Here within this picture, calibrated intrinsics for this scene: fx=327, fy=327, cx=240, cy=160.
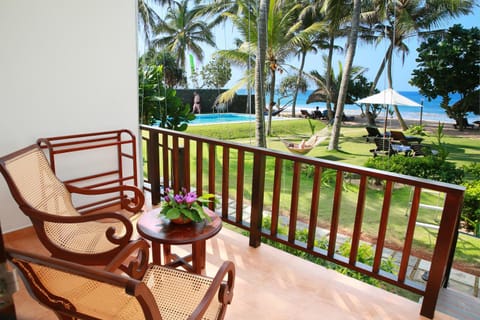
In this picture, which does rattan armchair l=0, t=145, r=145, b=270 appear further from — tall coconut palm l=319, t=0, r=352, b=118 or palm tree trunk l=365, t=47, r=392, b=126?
tall coconut palm l=319, t=0, r=352, b=118

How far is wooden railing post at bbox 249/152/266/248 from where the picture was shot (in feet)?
8.93

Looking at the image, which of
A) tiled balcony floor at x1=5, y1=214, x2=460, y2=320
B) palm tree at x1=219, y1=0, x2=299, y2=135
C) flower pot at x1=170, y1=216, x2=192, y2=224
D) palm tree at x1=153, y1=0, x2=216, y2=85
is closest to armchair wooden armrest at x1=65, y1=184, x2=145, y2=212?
flower pot at x1=170, y1=216, x2=192, y2=224

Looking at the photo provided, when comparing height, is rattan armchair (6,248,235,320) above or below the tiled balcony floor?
above

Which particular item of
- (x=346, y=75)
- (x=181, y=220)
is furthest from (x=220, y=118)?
(x=181, y=220)

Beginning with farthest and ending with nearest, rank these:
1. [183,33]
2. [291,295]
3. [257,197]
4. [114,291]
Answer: [183,33], [257,197], [291,295], [114,291]

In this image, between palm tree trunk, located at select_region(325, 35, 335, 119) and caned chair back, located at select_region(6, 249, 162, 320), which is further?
palm tree trunk, located at select_region(325, 35, 335, 119)

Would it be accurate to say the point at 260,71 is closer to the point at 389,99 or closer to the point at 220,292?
the point at 389,99

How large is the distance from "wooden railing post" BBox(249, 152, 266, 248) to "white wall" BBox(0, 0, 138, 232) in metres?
1.65

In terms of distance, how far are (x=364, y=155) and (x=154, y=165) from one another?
2.47 meters

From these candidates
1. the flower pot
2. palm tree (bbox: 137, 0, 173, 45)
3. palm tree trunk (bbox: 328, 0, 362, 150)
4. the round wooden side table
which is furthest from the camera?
palm tree (bbox: 137, 0, 173, 45)

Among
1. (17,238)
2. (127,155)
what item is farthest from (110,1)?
(17,238)

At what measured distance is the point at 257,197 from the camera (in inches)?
110

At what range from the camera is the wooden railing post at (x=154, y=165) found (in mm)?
3557

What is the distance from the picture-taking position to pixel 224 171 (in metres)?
2.98
